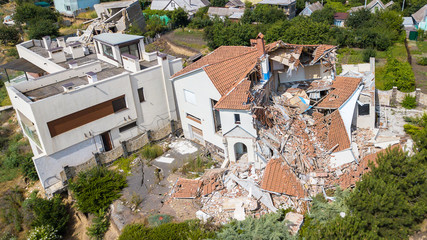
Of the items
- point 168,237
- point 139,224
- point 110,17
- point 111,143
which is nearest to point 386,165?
point 168,237

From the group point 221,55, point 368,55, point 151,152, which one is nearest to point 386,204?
point 151,152

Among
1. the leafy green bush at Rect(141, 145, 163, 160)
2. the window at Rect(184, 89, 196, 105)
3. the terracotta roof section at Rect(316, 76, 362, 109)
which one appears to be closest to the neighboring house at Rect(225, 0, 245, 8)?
the terracotta roof section at Rect(316, 76, 362, 109)

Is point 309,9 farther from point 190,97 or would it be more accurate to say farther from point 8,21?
point 8,21

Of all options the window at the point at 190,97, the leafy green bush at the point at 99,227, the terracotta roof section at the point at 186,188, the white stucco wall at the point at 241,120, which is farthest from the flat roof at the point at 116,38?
the leafy green bush at the point at 99,227

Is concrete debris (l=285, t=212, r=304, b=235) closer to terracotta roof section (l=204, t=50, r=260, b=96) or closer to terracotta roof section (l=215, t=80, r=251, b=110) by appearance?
terracotta roof section (l=215, t=80, r=251, b=110)

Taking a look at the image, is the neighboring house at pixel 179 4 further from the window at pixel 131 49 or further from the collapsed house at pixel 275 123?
the collapsed house at pixel 275 123
